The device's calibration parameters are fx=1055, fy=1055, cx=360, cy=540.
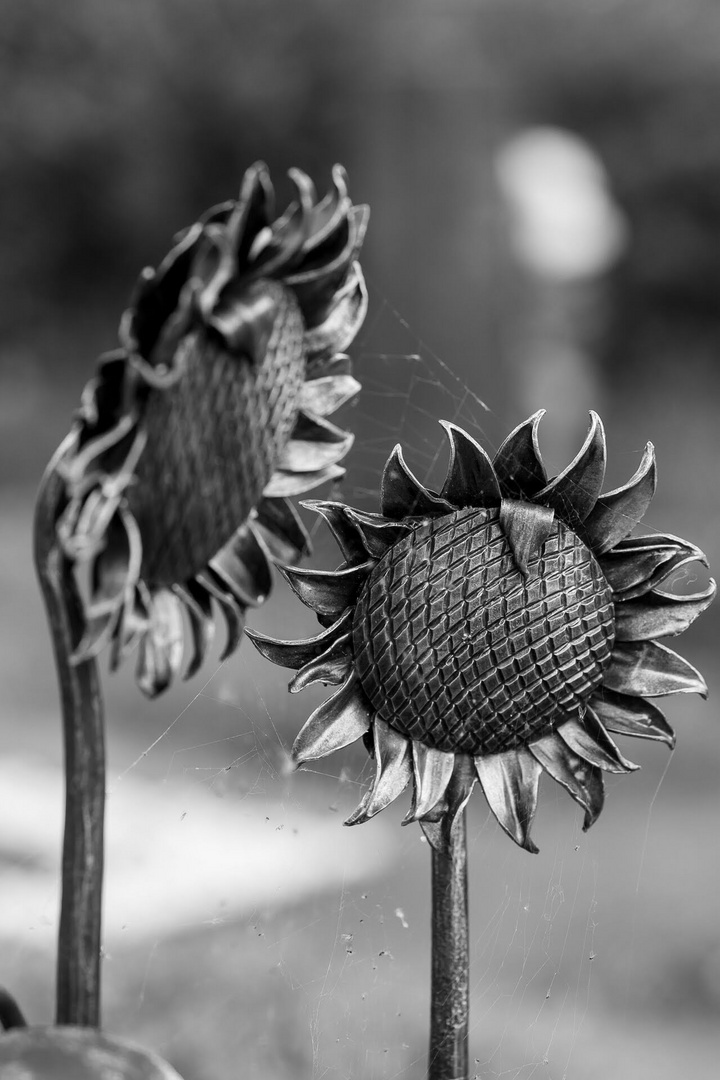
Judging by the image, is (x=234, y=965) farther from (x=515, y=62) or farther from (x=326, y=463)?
(x=515, y=62)

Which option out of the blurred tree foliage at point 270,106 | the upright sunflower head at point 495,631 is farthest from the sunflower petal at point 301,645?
the blurred tree foliage at point 270,106

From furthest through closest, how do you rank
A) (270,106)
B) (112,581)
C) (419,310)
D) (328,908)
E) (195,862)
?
(270,106) → (419,310) → (195,862) → (328,908) → (112,581)

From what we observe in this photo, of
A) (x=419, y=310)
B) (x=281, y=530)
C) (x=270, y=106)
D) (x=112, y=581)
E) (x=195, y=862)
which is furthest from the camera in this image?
(x=270, y=106)

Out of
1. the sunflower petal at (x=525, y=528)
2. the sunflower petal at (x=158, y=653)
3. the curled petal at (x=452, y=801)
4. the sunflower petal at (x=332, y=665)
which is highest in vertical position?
the sunflower petal at (x=525, y=528)

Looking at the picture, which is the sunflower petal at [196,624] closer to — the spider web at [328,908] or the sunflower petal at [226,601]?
the sunflower petal at [226,601]

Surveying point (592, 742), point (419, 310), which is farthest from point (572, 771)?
point (419, 310)

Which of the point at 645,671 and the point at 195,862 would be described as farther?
the point at 195,862

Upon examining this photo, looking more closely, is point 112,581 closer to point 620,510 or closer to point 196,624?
point 196,624
